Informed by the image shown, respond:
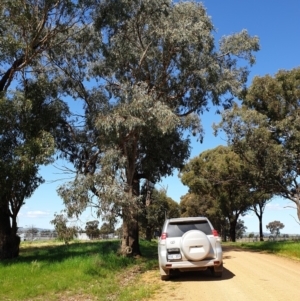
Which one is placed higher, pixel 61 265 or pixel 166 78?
pixel 166 78

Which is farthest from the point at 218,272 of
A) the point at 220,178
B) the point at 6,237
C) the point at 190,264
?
the point at 220,178

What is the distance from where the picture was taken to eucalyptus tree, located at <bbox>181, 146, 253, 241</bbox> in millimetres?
35219

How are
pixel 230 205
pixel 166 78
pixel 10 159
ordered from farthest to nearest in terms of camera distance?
pixel 230 205
pixel 166 78
pixel 10 159

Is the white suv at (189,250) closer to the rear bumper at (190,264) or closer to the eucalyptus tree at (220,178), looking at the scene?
the rear bumper at (190,264)

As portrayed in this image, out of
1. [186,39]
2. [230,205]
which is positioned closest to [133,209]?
[186,39]

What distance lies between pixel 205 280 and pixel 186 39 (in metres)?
10.6

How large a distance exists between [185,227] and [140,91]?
688 centimetres

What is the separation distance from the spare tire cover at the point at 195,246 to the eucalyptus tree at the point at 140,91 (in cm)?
436

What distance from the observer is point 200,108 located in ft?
68.4

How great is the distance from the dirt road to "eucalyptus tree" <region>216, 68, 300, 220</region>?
1026 cm

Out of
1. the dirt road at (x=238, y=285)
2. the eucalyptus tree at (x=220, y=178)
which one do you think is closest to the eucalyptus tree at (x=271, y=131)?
the eucalyptus tree at (x=220, y=178)

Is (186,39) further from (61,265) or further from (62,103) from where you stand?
(61,265)

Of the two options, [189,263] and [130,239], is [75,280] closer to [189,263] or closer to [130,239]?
[189,263]

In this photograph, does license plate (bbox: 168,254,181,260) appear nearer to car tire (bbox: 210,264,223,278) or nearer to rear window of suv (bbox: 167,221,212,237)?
rear window of suv (bbox: 167,221,212,237)
